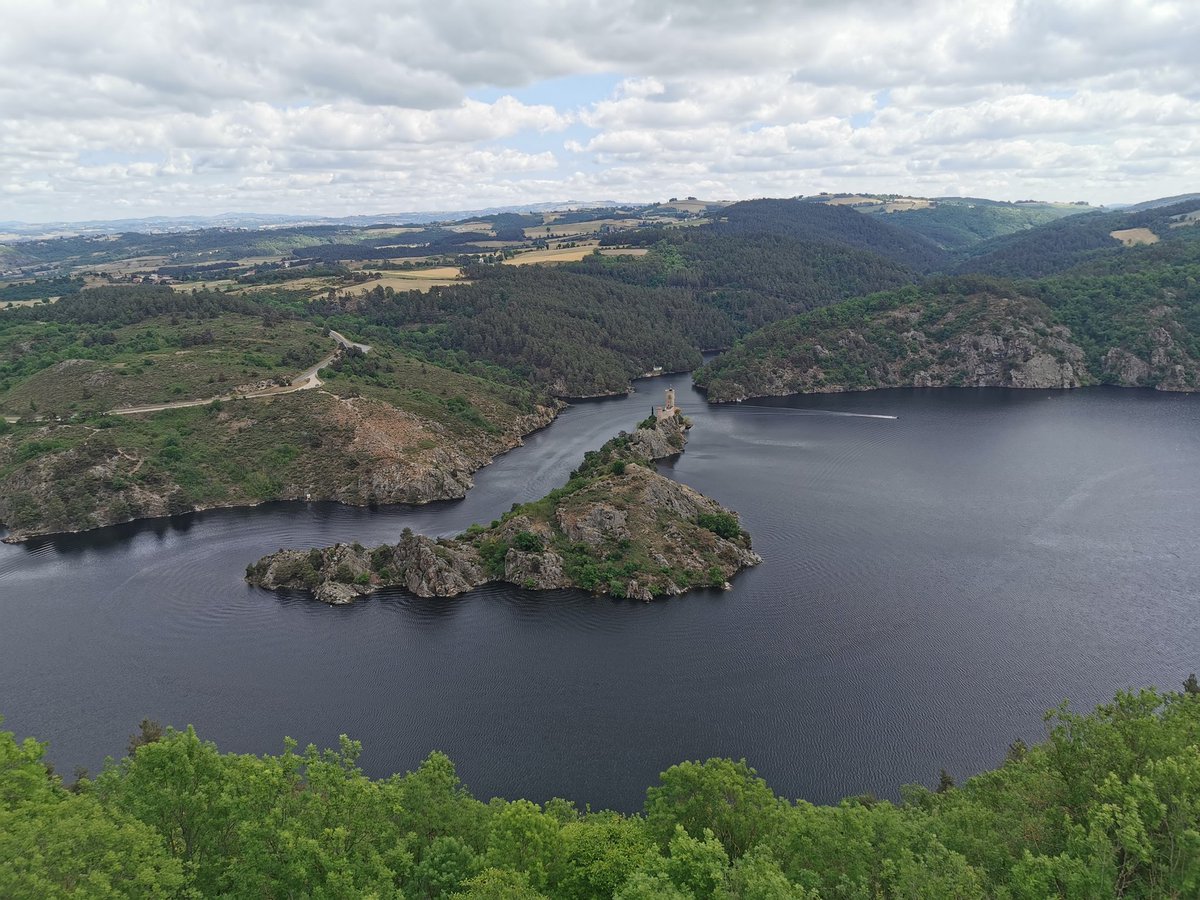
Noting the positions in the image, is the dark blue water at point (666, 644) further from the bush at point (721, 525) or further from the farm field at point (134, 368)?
the farm field at point (134, 368)

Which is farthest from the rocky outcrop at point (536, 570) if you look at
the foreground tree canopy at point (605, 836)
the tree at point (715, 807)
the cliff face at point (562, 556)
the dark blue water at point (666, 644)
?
the tree at point (715, 807)

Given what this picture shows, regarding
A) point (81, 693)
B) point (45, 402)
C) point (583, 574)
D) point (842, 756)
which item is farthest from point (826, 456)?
point (45, 402)

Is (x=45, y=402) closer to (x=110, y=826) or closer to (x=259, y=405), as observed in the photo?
(x=259, y=405)

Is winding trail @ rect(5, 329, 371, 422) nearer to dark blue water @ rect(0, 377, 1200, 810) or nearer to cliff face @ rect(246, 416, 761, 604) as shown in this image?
dark blue water @ rect(0, 377, 1200, 810)

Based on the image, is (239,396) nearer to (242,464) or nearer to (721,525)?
(242,464)

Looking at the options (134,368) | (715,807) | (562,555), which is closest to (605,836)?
(715,807)

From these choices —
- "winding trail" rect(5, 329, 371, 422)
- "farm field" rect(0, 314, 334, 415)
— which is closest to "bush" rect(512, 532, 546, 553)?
"winding trail" rect(5, 329, 371, 422)
